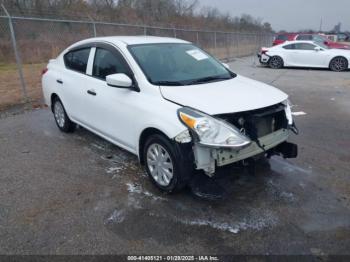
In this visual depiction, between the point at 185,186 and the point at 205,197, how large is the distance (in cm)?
44

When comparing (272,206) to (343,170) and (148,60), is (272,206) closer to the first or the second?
(343,170)

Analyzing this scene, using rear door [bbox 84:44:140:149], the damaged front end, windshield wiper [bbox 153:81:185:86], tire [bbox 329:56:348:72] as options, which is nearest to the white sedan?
tire [bbox 329:56:348:72]

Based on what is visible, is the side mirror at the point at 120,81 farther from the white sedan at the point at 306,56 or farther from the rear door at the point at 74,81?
the white sedan at the point at 306,56

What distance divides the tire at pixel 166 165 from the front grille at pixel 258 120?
59 cm

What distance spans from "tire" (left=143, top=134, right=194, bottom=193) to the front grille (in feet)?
1.92

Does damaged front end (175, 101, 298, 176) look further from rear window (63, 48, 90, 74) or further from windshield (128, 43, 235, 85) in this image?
rear window (63, 48, 90, 74)

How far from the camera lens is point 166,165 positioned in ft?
11.1

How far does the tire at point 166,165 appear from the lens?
3.17m

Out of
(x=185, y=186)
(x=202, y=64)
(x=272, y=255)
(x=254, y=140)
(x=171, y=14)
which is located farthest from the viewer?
(x=171, y=14)

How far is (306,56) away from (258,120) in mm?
13091

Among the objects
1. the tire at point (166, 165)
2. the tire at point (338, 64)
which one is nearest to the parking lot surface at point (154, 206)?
the tire at point (166, 165)

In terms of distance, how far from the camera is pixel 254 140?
129 inches

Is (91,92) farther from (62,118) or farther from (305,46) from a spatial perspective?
(305,46)

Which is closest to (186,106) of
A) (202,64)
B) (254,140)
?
(254,140)
